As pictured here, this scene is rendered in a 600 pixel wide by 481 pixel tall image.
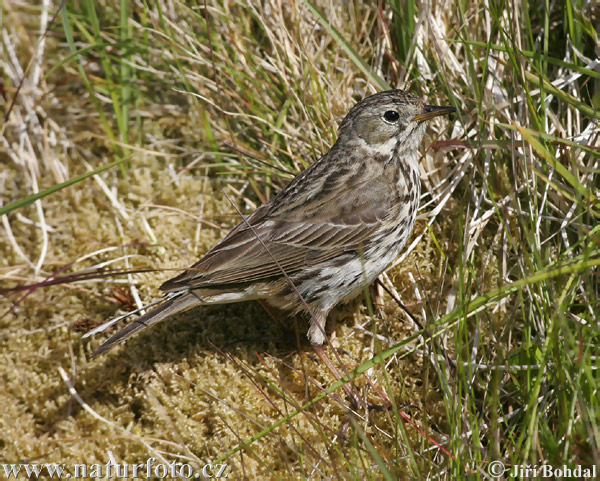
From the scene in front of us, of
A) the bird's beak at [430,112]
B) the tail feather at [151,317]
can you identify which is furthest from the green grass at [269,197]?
the tail feather at [151,317]

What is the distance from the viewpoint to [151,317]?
3.79m

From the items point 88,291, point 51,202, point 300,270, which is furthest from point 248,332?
point 51,202

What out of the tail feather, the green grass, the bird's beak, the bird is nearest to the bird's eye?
the bird

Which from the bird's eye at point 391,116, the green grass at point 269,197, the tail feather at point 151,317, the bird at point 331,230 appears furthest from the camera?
the bird's eye at point 391,116

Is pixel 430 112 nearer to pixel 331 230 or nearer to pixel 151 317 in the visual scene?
pixel 331 230

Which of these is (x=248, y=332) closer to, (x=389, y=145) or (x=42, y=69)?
(x=389, y=145)

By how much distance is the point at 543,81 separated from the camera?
355 cm

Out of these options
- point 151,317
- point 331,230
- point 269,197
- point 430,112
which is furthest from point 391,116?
point 151,317

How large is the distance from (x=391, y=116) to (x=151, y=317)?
1.95 m

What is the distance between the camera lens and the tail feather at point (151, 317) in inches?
146

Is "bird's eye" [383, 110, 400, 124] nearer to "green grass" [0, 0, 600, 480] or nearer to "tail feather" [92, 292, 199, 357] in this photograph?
"green grass" [0, 0, 600, 480]

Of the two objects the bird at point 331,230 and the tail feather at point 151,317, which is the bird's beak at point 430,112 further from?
the tail feather at point 151,317

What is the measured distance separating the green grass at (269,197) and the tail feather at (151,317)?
38 centimetres

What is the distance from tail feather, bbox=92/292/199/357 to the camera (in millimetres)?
3705
